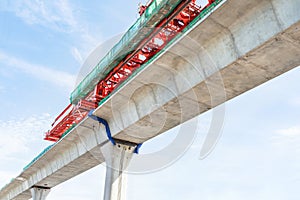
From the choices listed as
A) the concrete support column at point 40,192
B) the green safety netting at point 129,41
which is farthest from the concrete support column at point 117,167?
the concrete support column at point 40,192

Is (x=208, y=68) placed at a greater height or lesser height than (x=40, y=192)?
lesser

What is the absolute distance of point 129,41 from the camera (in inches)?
501

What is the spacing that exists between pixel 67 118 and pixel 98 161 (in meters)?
4.79

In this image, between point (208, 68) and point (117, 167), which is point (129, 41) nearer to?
point (208, 68)

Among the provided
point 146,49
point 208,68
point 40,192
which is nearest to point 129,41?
point 146,49

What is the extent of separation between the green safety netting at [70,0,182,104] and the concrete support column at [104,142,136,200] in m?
3.83

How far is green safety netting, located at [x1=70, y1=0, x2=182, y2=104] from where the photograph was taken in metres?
11.2

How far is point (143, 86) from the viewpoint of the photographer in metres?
12.8

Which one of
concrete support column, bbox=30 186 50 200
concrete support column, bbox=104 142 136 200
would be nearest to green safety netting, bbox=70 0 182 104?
concrete support column, bbox=104 142 136 200

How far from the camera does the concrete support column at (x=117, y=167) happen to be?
15.5 metres

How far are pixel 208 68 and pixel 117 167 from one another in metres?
8.73

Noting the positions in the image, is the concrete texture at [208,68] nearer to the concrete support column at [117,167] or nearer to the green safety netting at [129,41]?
the concrete support column at [117,167]

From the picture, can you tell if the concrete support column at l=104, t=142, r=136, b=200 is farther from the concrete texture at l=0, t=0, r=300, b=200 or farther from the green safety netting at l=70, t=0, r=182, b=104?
the green safety netting at l=70, t=0, r=182, b=104

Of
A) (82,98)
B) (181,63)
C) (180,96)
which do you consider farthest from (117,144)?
(181,63)
